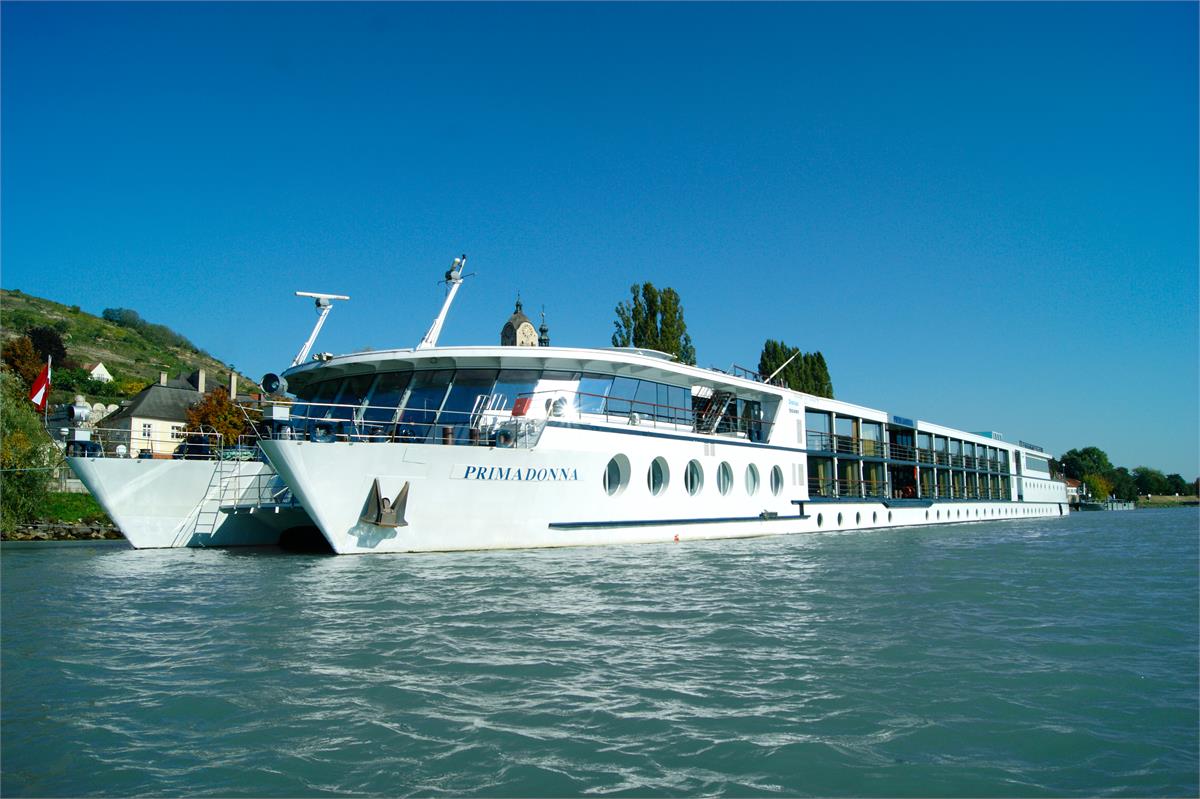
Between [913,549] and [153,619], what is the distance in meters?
17.7

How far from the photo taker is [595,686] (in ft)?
23.1

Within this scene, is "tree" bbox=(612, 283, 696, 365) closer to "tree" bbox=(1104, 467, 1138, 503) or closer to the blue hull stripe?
the blue hull stripe

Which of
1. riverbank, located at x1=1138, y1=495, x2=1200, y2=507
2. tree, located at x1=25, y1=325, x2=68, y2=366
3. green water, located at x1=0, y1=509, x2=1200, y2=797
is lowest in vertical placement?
riverbank, located at x1=1138, y1=495, x2=1200, y2=507

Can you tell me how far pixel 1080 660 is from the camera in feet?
26.2

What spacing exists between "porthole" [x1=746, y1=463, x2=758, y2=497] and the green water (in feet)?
38.8

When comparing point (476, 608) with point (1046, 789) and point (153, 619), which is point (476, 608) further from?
point (1046, 789)

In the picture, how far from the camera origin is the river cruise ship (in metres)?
16.1

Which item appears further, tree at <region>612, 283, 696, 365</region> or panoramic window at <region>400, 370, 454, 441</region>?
Result: tree at <region>612, 283, 696, 365</region>

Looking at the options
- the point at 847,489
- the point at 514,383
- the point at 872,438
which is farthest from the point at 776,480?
the point at 514,383

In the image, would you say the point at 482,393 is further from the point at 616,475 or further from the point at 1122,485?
the point at 1122,485

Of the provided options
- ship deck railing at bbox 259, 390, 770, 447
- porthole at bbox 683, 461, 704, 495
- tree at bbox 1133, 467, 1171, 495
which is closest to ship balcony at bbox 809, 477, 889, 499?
porthole at bbox 683, 461, 704, 495

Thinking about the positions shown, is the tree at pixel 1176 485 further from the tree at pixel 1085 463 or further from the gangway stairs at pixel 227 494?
the gangway stairs at pixel 227 494

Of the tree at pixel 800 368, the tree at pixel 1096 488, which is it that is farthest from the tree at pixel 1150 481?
the tree at pixel 800 368

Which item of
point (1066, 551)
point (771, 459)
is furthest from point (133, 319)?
point (1066, 551)
